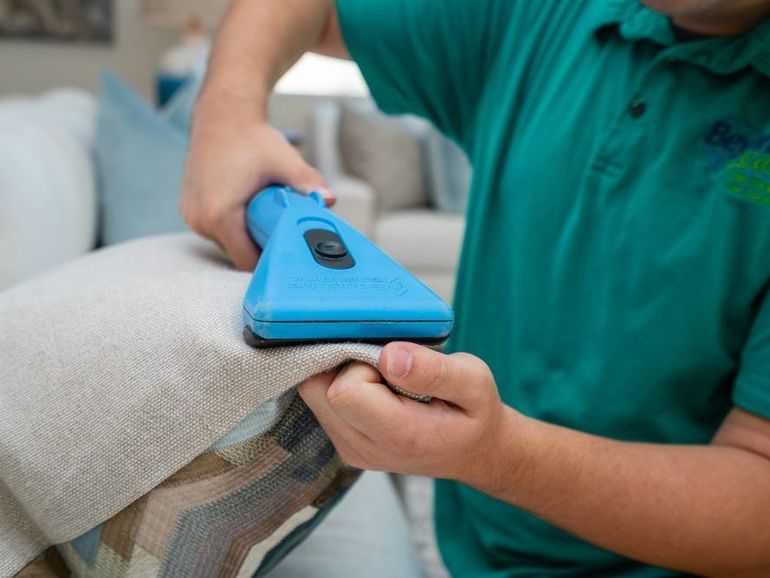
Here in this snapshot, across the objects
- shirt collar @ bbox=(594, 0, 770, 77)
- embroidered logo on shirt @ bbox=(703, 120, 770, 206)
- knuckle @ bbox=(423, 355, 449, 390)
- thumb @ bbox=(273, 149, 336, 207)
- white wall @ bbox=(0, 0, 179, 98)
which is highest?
shirt collar @ bbox=(594, 0, 770, 77)

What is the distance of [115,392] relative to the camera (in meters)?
0.48

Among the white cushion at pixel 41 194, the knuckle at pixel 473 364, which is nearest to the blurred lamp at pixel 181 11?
the white cushion at pixel 41 194

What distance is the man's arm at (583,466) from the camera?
437mm

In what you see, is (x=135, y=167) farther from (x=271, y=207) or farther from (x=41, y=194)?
(x=271, y=207)

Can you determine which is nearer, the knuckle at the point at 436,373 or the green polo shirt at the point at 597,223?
the knuckle at the point at 436,373

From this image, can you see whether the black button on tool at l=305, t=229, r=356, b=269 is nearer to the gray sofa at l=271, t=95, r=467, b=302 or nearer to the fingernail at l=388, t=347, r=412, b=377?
the fingernail at l=388, t=347, r=412, b=377

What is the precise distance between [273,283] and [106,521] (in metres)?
0.21

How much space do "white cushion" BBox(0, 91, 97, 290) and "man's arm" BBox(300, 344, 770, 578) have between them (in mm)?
818

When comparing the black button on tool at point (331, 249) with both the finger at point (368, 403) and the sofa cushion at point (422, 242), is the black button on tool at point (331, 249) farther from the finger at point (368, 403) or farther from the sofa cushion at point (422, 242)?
the sofa cushion at point (422, 242)

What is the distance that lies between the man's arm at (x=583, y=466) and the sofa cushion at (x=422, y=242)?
2.17 meters

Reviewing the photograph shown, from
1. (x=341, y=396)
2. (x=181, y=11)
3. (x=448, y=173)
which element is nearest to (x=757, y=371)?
(x=341, y=396)

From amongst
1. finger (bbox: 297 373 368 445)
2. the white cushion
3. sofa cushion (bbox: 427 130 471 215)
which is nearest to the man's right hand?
finger (bbox: 297 373 368 445)

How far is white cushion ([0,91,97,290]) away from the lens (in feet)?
3.70

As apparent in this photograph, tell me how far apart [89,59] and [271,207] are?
3.15 m
